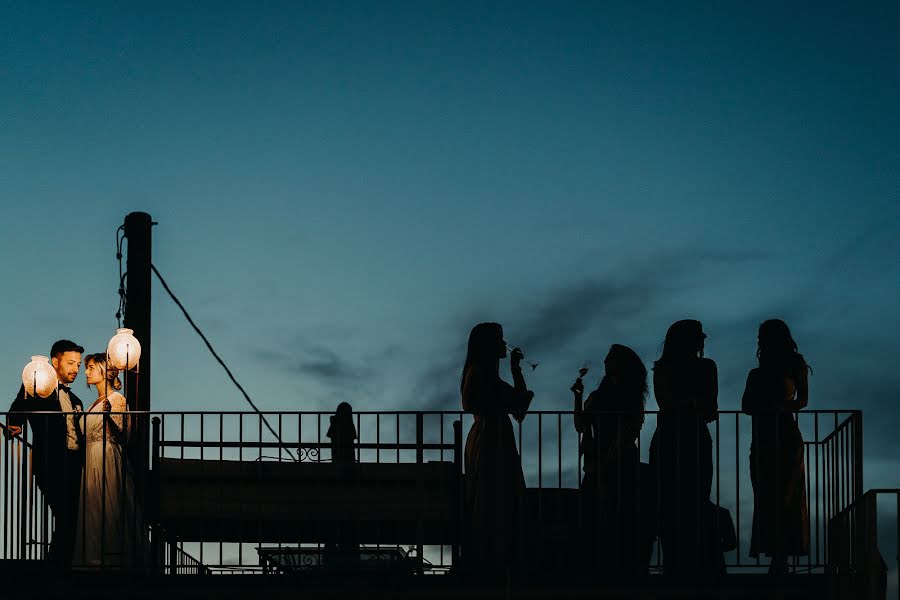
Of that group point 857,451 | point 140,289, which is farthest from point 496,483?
point 140,289

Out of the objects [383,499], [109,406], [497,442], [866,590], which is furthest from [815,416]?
[109,406]

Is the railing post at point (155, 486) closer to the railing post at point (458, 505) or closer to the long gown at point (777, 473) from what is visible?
the railing post at point (458, 505)

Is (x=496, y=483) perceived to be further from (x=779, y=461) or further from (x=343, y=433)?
(x=343, y=433)

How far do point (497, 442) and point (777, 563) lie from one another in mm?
2276

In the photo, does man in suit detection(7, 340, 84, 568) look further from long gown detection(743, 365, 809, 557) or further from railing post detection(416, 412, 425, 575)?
long gown detection(743, 365, 809, 557)

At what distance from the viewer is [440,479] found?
11258mm

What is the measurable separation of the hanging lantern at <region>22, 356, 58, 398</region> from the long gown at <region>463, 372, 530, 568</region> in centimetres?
348

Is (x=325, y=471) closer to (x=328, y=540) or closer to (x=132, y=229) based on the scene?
(x=328, y=540)

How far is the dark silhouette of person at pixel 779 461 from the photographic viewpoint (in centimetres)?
1038

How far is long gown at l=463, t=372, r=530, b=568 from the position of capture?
1055 cm

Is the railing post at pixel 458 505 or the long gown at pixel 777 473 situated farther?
the railing post at pixel 458 505

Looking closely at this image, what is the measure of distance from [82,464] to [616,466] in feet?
14.4

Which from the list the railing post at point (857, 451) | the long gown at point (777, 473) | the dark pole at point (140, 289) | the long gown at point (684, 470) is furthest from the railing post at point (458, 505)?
the dark pole at point (140, 289)

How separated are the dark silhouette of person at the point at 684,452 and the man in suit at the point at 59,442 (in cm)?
468
